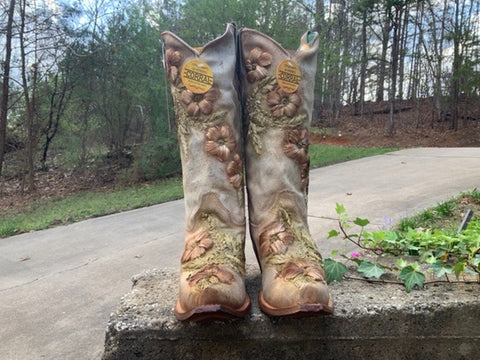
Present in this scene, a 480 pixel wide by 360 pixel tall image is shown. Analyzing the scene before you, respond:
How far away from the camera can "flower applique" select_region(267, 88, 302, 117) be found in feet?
3.69

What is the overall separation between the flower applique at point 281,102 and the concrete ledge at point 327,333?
575mm

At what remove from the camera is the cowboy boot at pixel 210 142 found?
1065mm

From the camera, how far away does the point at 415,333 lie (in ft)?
3.25

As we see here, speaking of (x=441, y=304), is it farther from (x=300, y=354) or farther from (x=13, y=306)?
(x=13, y=306)

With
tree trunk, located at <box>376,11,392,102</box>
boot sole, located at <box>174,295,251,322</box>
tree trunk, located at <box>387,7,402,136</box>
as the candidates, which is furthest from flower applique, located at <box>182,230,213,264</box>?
tree trunk, located at <box>376,11,392,102</box>

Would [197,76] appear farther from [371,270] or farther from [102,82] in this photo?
[102,82]

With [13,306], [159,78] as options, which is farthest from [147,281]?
[159,78]

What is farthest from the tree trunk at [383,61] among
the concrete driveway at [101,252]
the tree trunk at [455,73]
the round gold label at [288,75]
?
the round gold label at [288,75]

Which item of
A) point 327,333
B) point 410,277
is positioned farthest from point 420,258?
point 327,333

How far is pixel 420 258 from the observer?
1.25 metres

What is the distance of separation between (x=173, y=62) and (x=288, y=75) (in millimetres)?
348

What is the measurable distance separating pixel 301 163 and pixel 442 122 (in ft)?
45.5

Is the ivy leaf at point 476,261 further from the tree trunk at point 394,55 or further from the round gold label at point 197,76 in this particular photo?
the tree trunk at point 394,55

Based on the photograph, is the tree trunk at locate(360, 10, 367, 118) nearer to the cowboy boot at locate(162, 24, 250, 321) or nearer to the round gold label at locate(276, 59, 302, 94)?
the round gold label at locate(276, 59, 302, 94)
